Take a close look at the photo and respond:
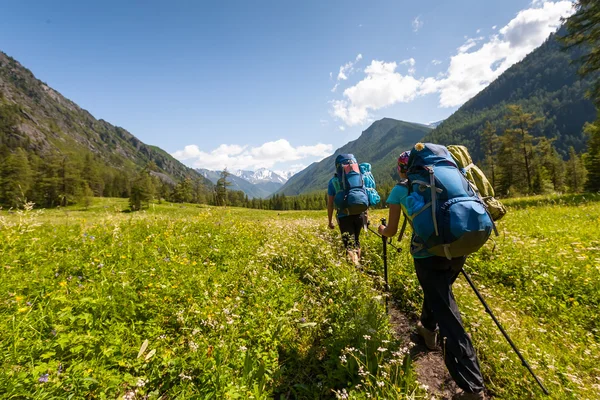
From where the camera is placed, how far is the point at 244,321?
13.7 feet

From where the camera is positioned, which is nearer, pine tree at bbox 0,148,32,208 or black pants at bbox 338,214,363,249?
black pants at bbox 338,214,363,249

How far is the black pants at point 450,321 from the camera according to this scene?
318cm

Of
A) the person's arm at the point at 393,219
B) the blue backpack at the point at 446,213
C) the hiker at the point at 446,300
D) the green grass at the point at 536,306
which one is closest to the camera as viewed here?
the blue backpack at the point at 446,213

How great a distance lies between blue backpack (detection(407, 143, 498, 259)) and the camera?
2998 mm

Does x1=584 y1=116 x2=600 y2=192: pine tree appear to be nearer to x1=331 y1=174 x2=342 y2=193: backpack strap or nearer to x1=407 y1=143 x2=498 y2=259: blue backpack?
x1=331 y1=174 x2=342 y2=193: backpack strap

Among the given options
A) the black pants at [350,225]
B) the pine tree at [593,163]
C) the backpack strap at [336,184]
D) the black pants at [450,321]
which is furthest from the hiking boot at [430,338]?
the pine tree at [593,163]

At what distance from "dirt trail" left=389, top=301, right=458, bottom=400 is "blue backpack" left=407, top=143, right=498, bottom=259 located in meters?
1.83

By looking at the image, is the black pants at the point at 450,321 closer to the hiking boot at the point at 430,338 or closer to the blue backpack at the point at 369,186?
the hiking boot at the point at 430,338

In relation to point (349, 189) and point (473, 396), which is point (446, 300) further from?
point (349, 189)

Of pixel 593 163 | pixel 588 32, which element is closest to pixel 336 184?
pixel 588 32

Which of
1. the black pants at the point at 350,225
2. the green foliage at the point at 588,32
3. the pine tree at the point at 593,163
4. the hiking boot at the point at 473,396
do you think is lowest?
the hiking boot at the point at 473,396

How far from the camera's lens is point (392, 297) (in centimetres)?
580

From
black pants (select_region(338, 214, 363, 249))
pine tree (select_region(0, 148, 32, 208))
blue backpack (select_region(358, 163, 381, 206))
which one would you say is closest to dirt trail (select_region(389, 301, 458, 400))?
black pants (select_region(338, 214, 363, 249))

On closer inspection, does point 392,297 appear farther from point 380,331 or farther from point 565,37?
point 565,37
